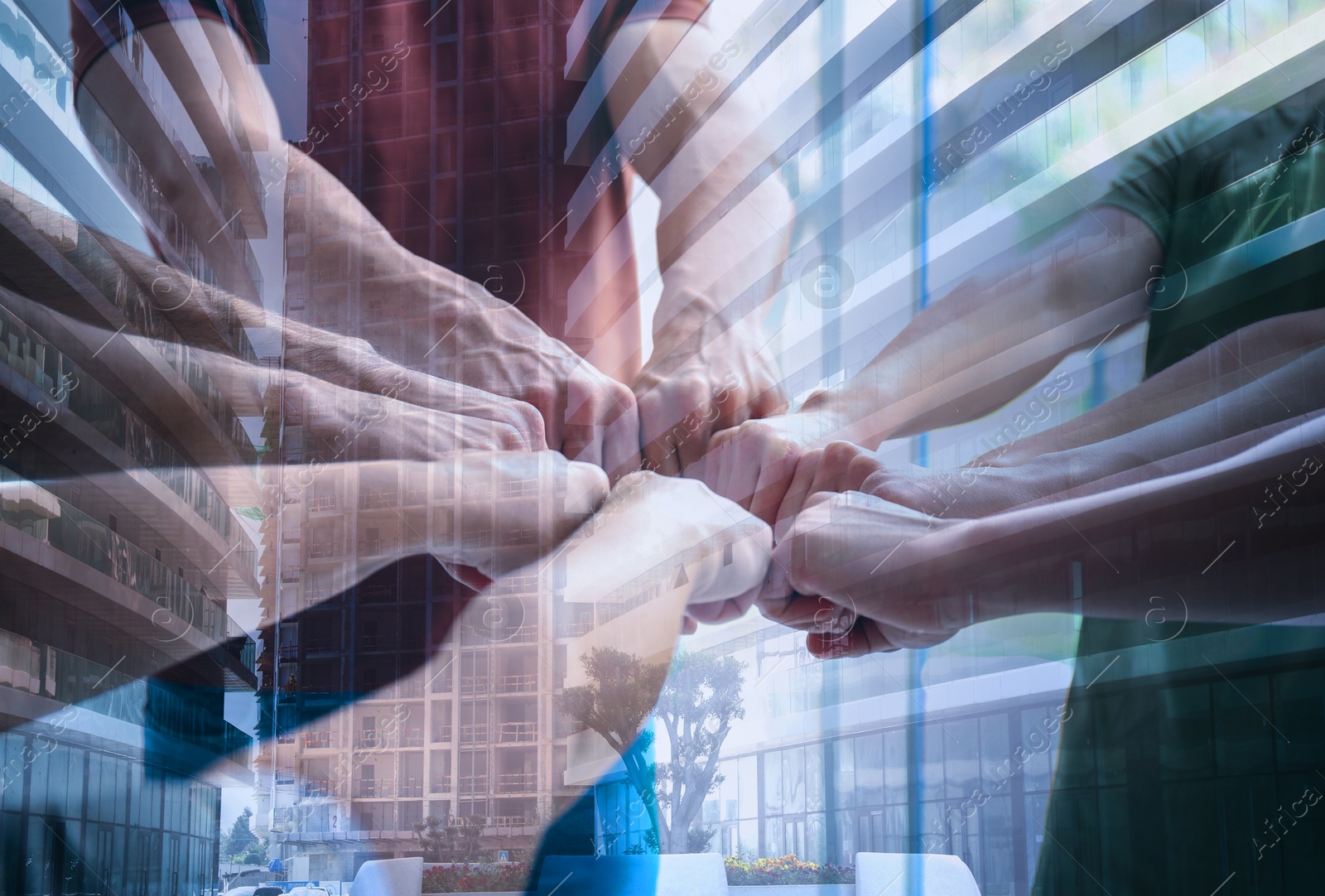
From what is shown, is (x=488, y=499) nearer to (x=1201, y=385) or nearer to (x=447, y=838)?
(x=1201, y=385)

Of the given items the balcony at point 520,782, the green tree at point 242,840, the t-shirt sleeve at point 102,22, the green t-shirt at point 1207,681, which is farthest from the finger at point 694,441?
the balcony at point 520,782

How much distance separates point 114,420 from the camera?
239cm

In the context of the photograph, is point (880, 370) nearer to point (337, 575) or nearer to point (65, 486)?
point (337, 575)

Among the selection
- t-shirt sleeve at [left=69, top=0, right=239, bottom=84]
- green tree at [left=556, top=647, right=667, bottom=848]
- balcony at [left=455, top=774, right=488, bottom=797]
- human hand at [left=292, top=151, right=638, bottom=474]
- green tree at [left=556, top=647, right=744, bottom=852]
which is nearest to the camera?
human hand at [left=292, top=151, right=638, bottom=474]

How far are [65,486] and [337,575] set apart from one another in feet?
2.59

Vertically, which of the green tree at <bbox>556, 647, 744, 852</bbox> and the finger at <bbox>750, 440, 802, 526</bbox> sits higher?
the finger at <bbox>750, 440, 802, 526</bbox>

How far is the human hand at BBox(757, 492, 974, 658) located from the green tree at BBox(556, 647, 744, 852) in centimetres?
180

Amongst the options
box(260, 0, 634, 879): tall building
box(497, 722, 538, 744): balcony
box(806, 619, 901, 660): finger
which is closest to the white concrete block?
box(260, 0, 634, 879): tall building

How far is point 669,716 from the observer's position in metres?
3.60

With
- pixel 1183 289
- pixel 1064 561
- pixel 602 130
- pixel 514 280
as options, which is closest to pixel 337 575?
pixel 514 280

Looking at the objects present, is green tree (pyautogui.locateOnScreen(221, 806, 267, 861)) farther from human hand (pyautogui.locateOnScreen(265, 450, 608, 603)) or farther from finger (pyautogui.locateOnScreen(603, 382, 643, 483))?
finger (pyautogui.locateOnScreen(603, 382, 643, 483))

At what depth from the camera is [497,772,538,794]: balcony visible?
3.43 m

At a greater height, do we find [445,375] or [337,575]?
[445,375]

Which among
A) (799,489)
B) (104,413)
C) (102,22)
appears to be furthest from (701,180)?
(104,413)
